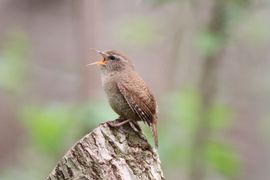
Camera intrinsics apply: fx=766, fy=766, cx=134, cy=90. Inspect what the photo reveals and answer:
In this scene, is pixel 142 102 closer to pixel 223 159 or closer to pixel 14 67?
pixel 223 159

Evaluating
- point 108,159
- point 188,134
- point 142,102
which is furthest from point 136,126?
point 188,134

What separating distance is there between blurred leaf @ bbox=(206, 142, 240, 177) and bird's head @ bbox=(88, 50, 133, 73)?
2137 mm

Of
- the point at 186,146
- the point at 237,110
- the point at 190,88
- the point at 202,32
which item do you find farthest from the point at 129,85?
the point at 237,110

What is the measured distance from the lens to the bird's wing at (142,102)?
13.7 feet

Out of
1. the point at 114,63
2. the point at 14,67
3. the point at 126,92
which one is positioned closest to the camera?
the point at 126,92

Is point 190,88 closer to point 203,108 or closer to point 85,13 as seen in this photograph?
point 203,108

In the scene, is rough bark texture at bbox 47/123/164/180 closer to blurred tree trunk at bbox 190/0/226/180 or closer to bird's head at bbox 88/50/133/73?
bird's head at bbox 88/50/133/73

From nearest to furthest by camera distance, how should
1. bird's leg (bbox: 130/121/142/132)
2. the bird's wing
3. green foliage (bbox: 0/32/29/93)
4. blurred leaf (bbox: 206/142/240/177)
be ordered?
bird's leg (bbox: 130/121/142/132)
the bird's wing
blurred leaf (bbox: 206/142/240/177)
green foliage (bbox: 0/32/29/93)

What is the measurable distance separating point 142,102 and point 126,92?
16cm

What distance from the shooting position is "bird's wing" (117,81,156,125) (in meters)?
4.17

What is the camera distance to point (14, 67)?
22.8 ft

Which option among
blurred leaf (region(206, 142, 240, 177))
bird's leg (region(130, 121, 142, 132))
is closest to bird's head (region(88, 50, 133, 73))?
bird's leg (region(130, 121, 142, 132))

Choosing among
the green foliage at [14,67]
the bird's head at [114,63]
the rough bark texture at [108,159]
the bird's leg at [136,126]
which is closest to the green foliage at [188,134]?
the green foliage at [14,67]

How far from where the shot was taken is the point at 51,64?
1077 cm
